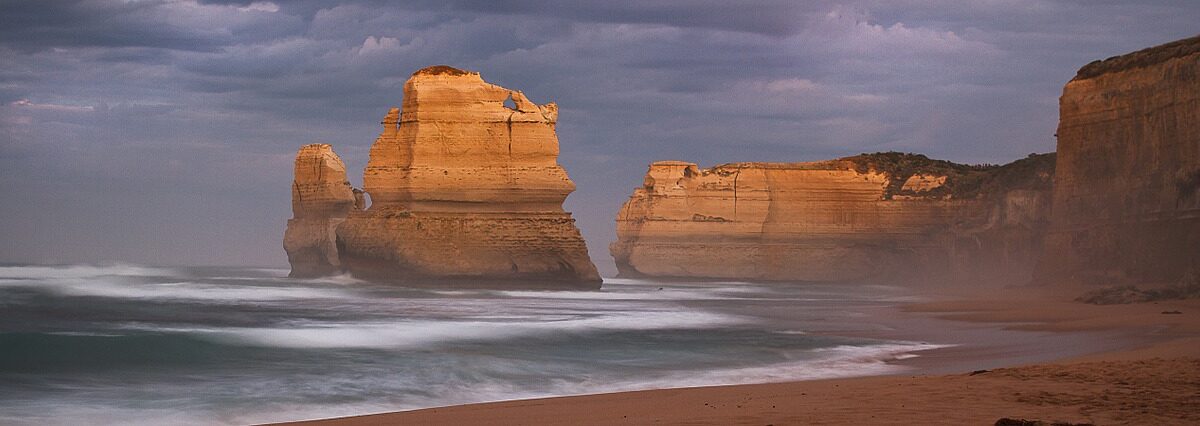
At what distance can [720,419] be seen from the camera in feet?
31.3

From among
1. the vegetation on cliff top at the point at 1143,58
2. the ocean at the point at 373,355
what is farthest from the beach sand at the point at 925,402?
the vegetation on cliff top at the point at 1143,58

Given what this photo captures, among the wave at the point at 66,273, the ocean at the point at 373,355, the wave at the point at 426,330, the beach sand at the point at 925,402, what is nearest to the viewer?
the beach sand at the point at 925,402

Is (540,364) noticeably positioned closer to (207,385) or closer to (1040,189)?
(207,385)

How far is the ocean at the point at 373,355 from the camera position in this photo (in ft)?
45.3

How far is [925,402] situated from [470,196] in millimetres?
34773

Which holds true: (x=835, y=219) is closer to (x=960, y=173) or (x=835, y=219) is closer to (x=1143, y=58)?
(x=960, y=173)

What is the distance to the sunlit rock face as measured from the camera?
29562 millimetres

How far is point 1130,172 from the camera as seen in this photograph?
108 feet

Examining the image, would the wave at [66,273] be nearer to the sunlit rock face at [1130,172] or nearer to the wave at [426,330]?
the wave at [426,330]

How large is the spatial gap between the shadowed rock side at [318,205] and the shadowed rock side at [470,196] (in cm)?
1152

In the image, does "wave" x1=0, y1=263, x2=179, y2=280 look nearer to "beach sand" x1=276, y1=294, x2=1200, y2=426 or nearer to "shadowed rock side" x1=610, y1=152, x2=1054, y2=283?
"shadowed rock side" x1=610, y1=152, x2=1054, y2=283

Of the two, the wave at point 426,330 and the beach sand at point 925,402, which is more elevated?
the beach sand at point 925,402

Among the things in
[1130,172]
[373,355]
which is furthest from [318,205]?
[373,355]

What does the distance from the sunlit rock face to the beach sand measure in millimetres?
14817
